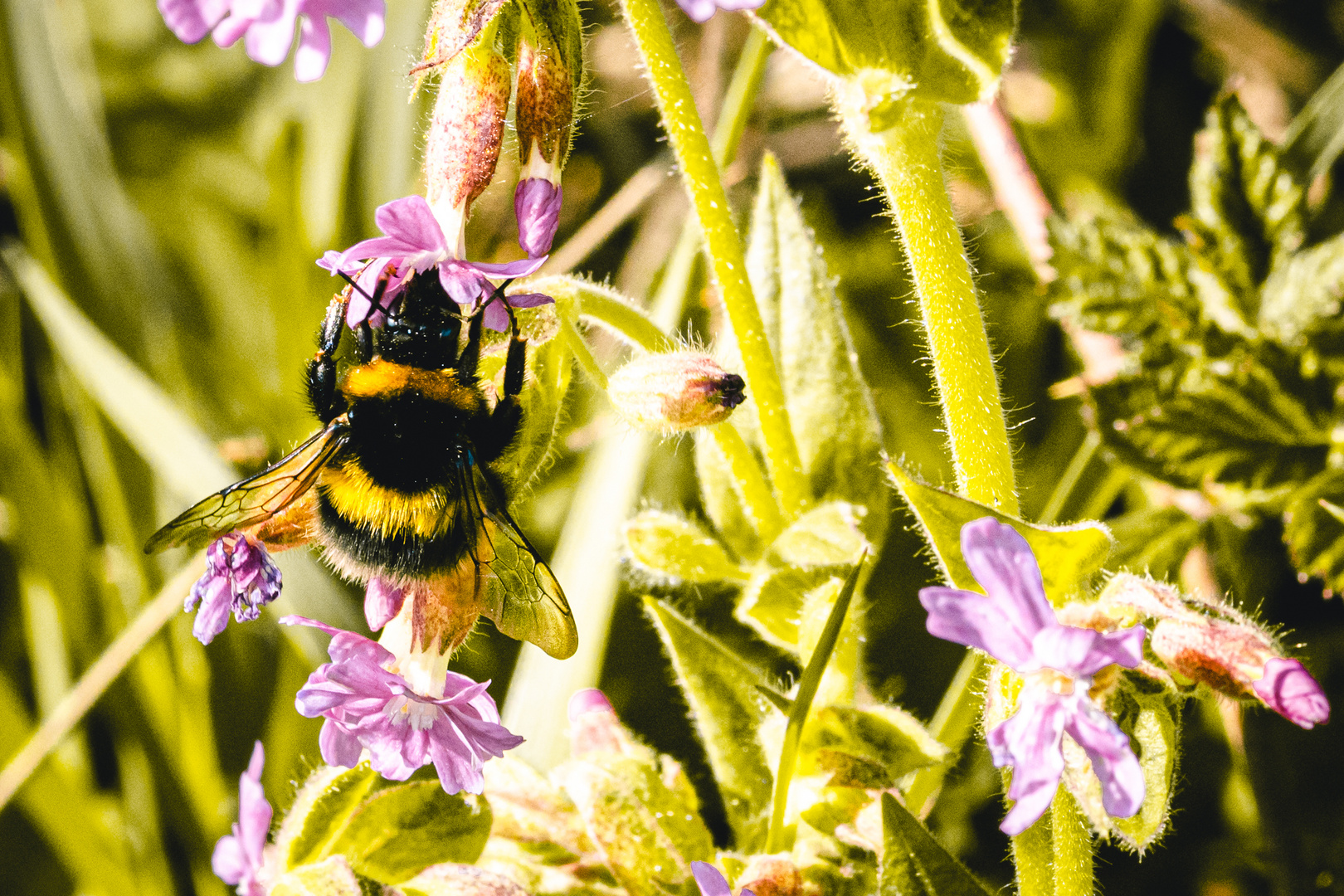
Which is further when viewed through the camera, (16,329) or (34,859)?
(16,329)

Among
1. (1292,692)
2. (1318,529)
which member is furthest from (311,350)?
(1292,692)

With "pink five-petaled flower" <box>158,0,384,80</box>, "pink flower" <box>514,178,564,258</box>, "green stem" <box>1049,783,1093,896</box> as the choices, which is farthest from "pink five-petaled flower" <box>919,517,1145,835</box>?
"pink five-petaled flower" <box>158,0,384,80</box>

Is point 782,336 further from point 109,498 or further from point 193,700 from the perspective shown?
point 109,498

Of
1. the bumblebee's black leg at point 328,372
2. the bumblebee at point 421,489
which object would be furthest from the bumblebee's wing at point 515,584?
the bumblebee's black leg at point 328,372

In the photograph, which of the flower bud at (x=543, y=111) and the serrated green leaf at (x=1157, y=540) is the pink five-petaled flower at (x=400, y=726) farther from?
the serrated green leaf at (x=1157, y=540)

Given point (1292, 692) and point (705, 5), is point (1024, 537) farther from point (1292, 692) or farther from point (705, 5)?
point (705, 5)

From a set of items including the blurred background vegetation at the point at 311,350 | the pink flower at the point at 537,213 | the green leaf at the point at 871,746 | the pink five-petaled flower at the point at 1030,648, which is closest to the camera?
the pink five-petaled flower at the point at 1030,648

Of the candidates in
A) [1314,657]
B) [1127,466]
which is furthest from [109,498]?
[1314,657]

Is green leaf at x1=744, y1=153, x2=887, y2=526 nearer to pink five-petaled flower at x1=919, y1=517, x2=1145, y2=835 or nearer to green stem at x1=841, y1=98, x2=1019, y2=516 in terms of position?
green stem at x1=841, y1=98, x2=1019, y2=516
